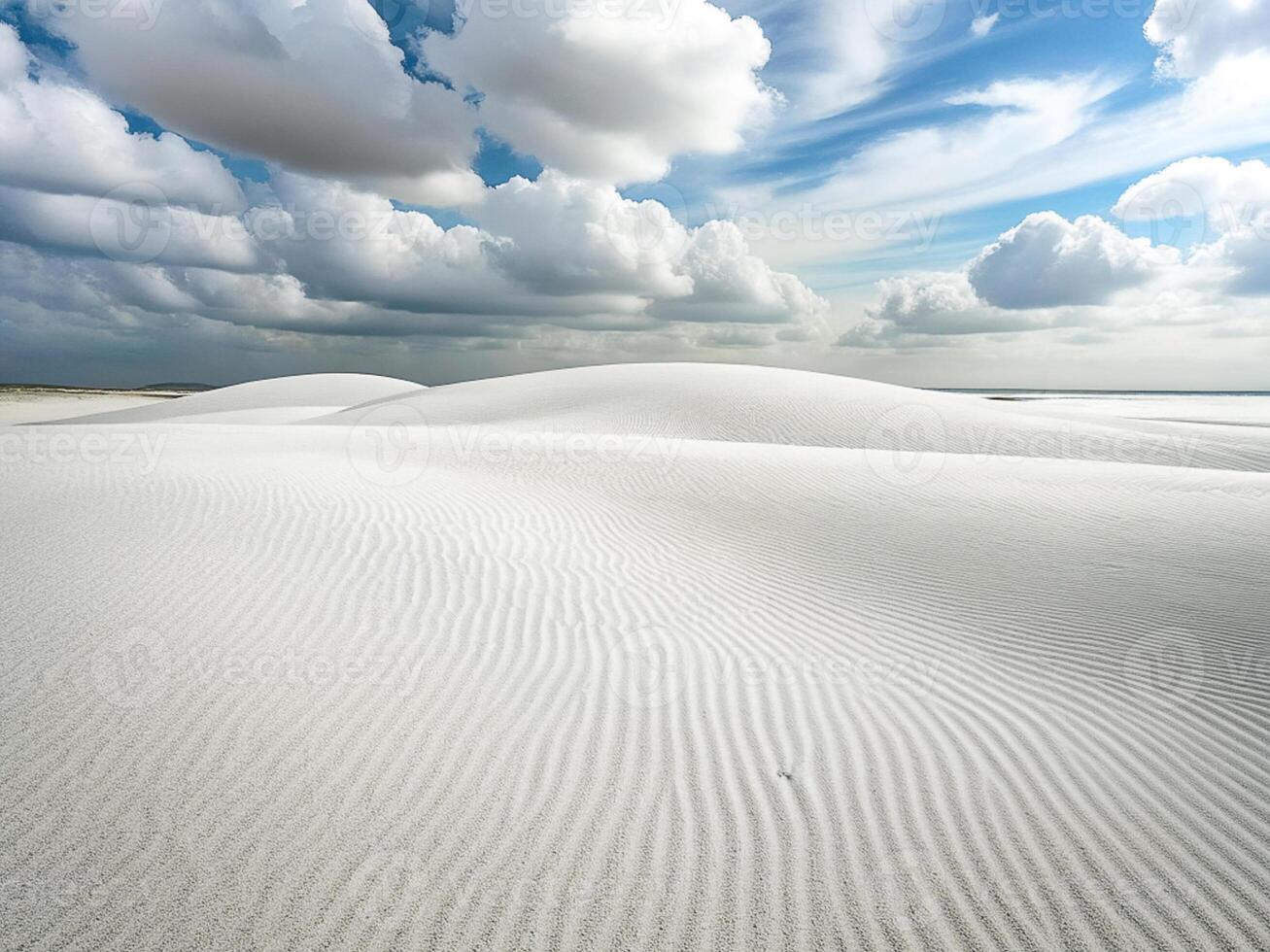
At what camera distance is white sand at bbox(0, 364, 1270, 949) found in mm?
2893

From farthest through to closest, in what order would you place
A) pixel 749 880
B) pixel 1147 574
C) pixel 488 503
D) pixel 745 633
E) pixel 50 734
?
pixel 488 503, pixel 1147 574, pixel 745 633, pixel 50 734, pixel 749 880

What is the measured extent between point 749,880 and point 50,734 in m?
3.99

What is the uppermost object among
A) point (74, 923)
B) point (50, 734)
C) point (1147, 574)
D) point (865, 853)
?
point (50, 734)

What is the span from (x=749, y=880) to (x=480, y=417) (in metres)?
24.7

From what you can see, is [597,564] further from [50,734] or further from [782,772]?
[50,734]

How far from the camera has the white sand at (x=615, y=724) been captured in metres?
2.89

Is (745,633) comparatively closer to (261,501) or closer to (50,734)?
(50,734)

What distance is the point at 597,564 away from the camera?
7523mm

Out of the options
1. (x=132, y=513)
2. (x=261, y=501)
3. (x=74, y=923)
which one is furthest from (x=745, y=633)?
(x=132, y=513)

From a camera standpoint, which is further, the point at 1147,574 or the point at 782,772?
the point at 1147,574

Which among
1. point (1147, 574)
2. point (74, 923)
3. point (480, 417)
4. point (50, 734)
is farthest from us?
point (480, 417)

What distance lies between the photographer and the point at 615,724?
428cm

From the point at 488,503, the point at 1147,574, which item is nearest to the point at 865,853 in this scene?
the point at 1147,574

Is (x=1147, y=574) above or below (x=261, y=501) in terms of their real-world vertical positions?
below
